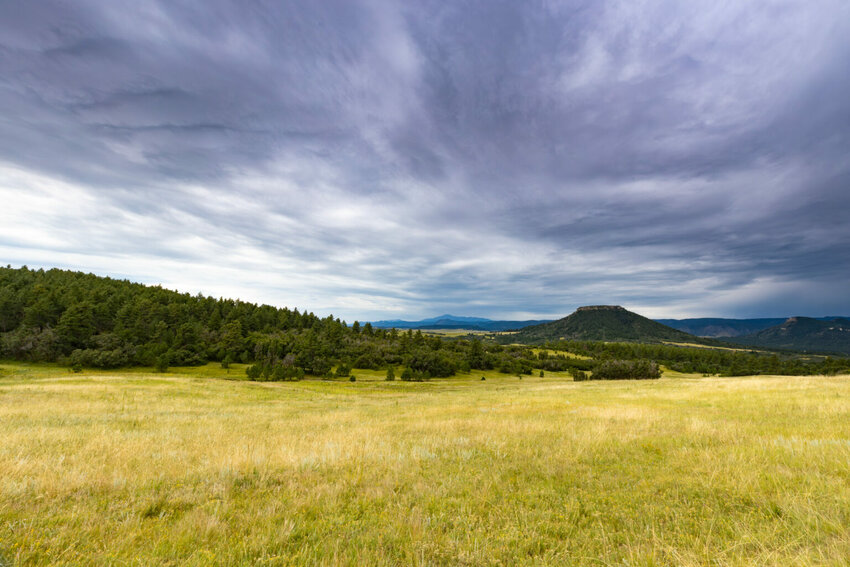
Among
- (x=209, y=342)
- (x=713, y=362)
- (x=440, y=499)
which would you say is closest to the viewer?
(x=440, y=499)

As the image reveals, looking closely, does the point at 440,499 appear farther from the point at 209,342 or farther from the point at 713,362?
the point at 713,362

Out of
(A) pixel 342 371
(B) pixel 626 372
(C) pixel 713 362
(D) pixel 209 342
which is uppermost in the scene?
(D) pixel 209 342

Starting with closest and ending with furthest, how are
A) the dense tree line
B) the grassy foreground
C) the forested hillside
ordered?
the grassy foreground, the forested hillside, the dense tree line

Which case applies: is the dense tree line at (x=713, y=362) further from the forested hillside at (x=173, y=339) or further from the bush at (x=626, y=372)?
the forested hillside at (x=173, y=339)

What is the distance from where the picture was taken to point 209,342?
380 ft

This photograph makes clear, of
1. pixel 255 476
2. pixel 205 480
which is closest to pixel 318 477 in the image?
pixel 255 476

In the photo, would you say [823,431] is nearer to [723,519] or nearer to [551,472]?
[723,519]

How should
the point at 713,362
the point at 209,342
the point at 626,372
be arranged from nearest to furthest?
the point at 626,372 < the point at 209,342 < the point at 713,362

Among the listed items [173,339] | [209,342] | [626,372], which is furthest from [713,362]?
[173,339]

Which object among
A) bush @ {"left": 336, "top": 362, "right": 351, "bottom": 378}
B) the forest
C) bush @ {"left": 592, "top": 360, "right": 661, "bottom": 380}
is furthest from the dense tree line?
bush @ {"left": 336, "top": 362, "right": 351, "bottom": 378}

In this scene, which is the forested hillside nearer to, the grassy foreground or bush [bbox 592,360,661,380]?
bush [bbox 592,360,661,380]

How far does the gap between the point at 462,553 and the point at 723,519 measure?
4.20 m

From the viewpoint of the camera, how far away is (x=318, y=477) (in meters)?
7.16

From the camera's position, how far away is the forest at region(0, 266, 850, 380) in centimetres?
8956
